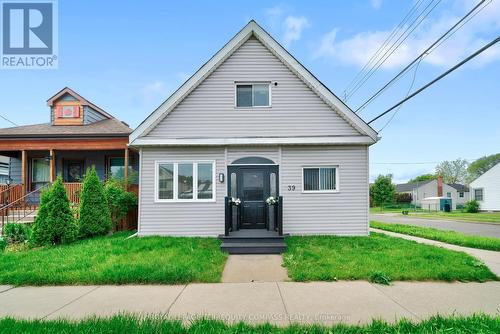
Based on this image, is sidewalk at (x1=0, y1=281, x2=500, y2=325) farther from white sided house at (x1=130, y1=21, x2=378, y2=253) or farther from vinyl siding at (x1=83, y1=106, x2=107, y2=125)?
vinyl siding at (x1=83, y1=106, x2=107, y2=125)

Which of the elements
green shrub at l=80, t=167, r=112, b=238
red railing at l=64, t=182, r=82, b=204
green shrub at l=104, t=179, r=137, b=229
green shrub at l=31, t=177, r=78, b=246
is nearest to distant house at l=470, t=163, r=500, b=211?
green shrub at l=104, t=179, r=137, b=229

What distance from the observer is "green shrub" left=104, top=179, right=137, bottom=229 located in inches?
417

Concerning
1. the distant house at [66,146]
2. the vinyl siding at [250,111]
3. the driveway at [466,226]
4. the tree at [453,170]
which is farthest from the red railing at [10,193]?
the tree at [453,170]


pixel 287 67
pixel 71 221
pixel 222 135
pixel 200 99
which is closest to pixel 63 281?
pixel 71 221

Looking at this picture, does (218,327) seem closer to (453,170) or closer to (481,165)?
(481,165)

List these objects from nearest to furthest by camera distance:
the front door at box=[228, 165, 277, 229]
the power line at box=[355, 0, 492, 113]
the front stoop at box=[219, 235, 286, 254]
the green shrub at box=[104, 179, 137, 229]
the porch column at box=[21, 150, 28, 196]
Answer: the power line at box=[355, 0, 492, 113], the front stoop at box=[219, 235, 286, 254], the front door at box=[228, 165, 277, 229], the green shrub at box=[104, 179, 137, 229], the porch column at box=[21, 150, 28, 196]

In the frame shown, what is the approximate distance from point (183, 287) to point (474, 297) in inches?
198

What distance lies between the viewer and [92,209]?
972 centimetres

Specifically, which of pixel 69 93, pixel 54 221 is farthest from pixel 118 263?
pixel 69 93

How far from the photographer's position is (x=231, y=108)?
10.1 metres

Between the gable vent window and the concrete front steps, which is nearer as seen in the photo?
the concrete front steps

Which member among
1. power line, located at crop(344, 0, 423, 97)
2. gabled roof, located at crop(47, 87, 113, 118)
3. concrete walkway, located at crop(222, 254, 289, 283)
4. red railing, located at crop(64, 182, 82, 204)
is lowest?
concrete walkway, located at crop(222, 254, 289, 283)

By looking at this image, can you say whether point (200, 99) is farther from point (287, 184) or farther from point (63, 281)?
point (63, 281)

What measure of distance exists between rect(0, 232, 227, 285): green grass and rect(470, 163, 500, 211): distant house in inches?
1506
